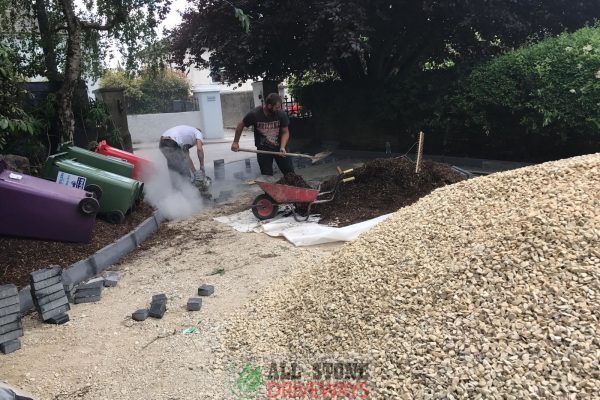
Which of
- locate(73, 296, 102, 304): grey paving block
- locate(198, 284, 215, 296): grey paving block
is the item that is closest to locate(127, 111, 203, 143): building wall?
locate(73, 296, 102, 304): grey paving block

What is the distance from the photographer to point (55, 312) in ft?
11.7

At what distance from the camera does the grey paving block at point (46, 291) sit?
346cm

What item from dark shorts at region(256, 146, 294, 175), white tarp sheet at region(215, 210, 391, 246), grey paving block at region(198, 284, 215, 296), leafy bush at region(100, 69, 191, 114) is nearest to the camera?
grey paving block at region(198, 284, 215, 296)

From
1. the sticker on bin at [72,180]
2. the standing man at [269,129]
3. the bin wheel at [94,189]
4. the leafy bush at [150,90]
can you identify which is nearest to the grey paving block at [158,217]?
the bin wheel at [94,189]

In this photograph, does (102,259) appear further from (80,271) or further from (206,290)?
(206,290)

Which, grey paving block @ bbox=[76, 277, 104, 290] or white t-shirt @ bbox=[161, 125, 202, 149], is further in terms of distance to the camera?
white t-shirt @ bbox=[161, 125, 202, 149]

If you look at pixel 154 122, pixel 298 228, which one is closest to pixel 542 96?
pixel 298 228

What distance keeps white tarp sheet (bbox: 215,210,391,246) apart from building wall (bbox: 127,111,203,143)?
14042mm

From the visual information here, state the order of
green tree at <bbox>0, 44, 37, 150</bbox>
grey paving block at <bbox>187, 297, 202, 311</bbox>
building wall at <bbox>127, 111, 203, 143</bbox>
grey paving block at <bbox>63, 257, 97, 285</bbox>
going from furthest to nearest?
1. building wall at <bbox>127, 111, 203, 143</bbox>
2. green tree at <bbox>0, 44, 37, 150</bbox>
3. grey paving block at <bbox>63, 257, 97, 285</bbox>
4. grey paving block at <bbox>187, 297, 202, 311</bbox>

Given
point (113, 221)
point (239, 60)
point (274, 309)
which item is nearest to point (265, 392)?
point (274, 309)

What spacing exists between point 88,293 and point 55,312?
0.40 m

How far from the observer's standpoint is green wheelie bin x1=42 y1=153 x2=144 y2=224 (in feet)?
17.0

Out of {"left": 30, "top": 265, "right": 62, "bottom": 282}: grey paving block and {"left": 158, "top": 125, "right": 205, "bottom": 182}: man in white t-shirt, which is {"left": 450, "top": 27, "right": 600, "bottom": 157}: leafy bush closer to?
{"left": 158, "top": 125, "right": 205, "bottom": 182}: man in white t-shirt

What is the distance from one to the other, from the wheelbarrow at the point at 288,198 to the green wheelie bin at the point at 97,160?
180 cm
